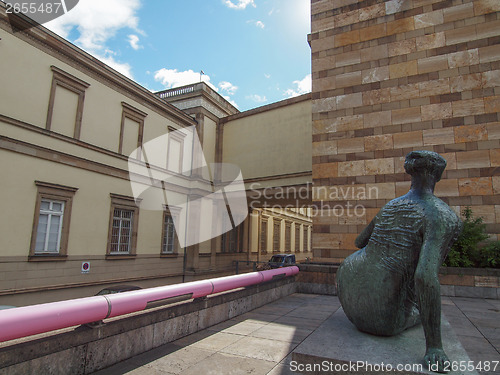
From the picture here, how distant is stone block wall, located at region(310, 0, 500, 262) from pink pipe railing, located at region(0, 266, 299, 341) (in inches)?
271

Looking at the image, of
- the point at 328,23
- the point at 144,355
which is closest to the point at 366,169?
the point at 328,23

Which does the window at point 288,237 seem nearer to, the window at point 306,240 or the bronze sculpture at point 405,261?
the window at point 306,240

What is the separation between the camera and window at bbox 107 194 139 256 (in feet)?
54.6

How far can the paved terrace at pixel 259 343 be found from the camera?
3.52m

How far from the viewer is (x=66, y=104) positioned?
1498cm

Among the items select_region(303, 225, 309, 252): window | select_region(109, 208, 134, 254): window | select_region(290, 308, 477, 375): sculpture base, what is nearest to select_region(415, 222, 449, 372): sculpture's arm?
select_region(290, 308, 477, 375): sculpture base

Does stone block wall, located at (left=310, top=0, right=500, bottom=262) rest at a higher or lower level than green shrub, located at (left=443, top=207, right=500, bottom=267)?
higher

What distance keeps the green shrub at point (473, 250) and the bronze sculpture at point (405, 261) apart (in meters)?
6.39

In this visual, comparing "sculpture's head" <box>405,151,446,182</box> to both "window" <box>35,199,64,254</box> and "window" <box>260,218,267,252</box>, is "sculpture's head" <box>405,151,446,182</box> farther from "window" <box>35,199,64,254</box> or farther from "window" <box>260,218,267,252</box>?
"window" <box>260,218,267,252</box>

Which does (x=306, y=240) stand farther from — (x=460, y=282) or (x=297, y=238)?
(x=460, y=282)

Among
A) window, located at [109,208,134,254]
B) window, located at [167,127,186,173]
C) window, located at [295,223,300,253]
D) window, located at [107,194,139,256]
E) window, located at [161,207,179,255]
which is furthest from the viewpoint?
window, located at [295,223,300,253]

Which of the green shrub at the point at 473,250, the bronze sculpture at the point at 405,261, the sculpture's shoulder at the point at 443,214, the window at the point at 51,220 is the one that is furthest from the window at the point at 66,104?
the green shrub at the point at 473,250

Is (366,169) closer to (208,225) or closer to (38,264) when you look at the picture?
(38,264)

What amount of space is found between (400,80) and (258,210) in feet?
63.4
